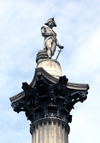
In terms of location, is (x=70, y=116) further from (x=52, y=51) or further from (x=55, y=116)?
(x=52, y=51)

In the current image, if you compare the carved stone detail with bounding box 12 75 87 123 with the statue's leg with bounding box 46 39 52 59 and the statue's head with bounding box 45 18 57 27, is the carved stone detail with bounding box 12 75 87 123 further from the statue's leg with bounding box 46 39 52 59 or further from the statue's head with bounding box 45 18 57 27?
the statue's head with bounding box 45 18 57 27

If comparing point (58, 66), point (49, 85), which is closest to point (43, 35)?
A: point (58, 66)

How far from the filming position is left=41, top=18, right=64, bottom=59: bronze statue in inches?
1299

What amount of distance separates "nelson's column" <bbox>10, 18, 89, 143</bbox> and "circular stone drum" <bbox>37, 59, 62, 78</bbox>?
93 cm

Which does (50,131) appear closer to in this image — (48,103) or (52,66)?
(48,103)

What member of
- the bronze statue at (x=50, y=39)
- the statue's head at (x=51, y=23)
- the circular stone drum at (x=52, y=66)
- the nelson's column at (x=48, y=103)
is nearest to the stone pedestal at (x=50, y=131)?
the nelson's column at (x=48, y=103)

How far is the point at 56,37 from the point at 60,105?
799 cm

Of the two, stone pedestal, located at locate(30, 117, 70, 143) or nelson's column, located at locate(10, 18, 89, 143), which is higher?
nelson's column, located at locate(10, 18, 89, 143)

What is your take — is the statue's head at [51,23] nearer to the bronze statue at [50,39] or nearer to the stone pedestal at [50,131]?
the bronze statue at [50,39]

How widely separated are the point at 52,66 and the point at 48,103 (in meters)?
3.97

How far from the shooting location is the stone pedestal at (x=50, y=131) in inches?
1069

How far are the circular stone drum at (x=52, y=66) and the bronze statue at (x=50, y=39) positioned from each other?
78 cm

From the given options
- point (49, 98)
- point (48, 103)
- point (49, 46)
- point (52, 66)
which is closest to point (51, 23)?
point (49, 46)

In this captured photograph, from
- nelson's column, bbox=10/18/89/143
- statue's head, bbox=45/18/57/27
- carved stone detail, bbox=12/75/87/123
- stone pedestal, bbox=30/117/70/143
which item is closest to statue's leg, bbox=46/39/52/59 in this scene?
statue's head, bbox=45/18/57/27
